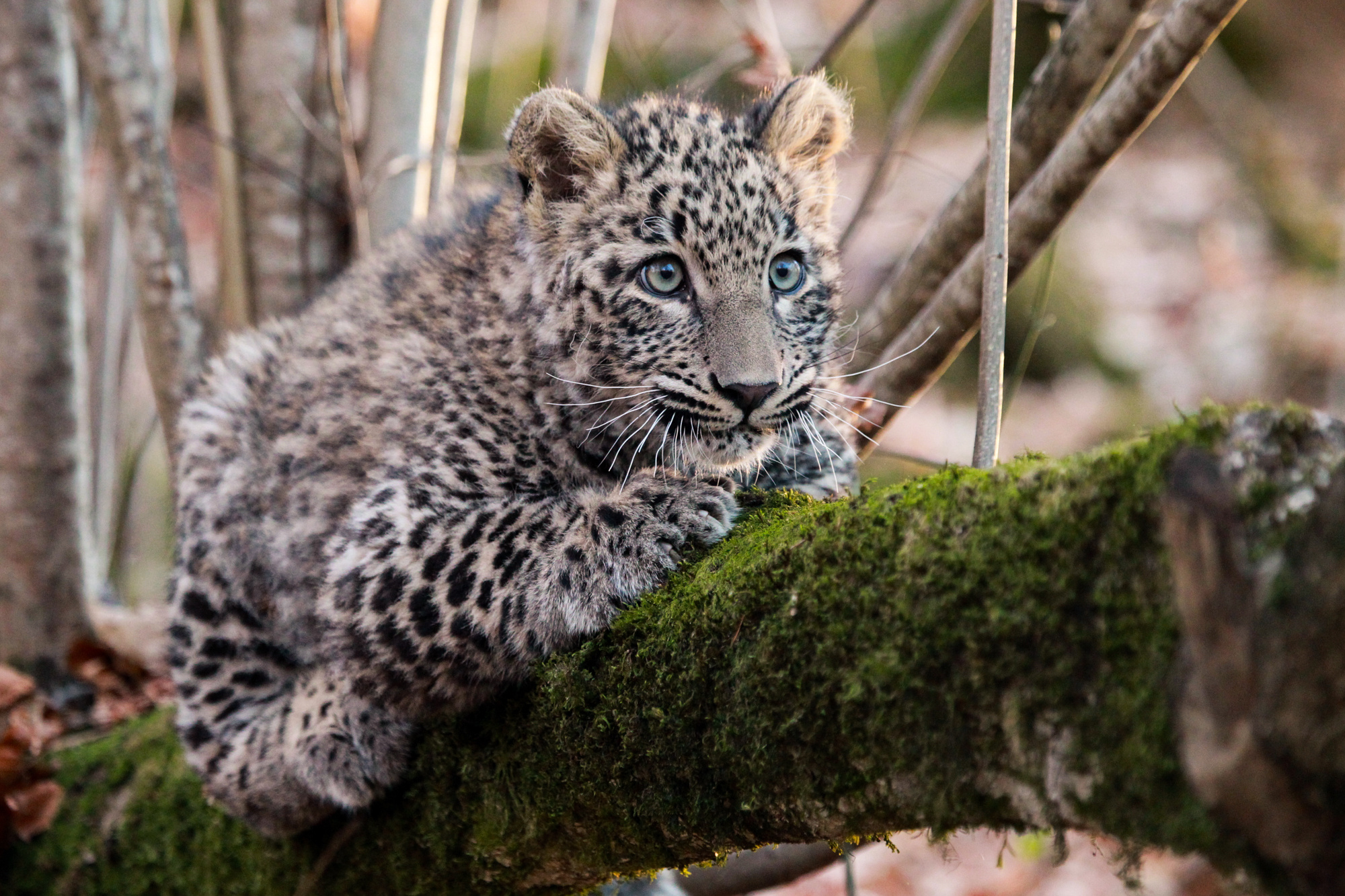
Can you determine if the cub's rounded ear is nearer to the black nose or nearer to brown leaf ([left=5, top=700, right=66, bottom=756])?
the black nose

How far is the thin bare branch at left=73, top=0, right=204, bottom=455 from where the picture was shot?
6.11 metres

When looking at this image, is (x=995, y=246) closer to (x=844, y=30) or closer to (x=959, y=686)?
(x=959, y=686)

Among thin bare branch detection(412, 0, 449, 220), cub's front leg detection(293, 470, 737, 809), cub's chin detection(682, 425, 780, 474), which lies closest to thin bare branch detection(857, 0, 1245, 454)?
cub's chin detection(682, 425, 780, 474)

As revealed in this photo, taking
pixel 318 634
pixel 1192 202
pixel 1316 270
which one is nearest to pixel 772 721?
pixel 318 634

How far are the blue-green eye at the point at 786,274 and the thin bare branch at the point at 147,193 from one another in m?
3.54

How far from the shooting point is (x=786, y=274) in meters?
4.29

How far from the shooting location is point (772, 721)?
2.68 meters

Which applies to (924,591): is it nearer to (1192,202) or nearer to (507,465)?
(507,465)

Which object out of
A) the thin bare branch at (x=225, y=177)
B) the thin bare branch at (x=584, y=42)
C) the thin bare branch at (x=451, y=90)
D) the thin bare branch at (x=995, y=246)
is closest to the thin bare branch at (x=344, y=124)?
the thin bare branch at (x=451, y=90)

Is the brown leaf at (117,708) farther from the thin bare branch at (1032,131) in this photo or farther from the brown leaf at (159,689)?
the thin bare branch at (1032,131)

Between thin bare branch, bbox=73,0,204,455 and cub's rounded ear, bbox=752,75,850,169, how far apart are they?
138 inches

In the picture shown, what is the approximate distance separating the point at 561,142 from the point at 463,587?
1754mm

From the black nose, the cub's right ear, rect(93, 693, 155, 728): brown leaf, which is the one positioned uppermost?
the cub's right ear

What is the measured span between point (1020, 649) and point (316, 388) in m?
3.51
